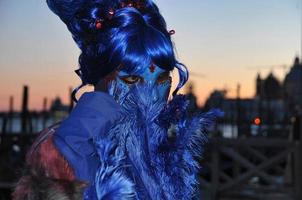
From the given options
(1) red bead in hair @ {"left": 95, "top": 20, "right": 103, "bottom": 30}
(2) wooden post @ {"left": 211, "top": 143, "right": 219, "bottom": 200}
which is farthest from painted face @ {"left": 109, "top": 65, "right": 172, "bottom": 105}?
(2) wooden post @ {"left": 211, "top": 143, "right": 219, "bottom": 200}

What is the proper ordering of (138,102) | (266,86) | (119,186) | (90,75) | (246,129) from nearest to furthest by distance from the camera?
(119,186)
(138,102)
(90,75)
(246,129)
(266,86)

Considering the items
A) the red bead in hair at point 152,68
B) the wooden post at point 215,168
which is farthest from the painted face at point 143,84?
the wooden post at point 215,168

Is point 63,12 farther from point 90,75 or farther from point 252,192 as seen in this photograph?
point 252,192

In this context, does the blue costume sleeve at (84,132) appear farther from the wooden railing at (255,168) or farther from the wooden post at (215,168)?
the wooden post at (215,168)

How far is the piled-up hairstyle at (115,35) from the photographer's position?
1250 mm

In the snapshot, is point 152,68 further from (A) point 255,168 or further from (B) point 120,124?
(A) point 255,168

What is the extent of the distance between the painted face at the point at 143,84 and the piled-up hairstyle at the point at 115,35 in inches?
0.5

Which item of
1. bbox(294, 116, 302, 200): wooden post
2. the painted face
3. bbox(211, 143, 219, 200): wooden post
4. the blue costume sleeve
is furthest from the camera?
bbox(211, 143, 219, 200): wooden post

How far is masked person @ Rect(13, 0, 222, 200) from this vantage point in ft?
3.51

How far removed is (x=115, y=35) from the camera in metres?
1.26

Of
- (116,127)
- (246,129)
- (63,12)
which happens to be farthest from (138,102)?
(246,129)

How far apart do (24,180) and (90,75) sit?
1.05 ft

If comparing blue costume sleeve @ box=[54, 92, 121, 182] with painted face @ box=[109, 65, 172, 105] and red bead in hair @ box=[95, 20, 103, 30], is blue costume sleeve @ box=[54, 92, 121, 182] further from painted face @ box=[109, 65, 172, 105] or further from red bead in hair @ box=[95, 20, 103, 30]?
red bead in hair @ box=[95, 20, 103, 30]

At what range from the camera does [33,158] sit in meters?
1.09
